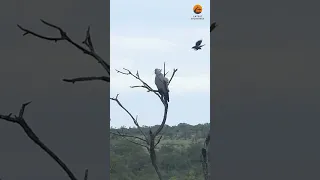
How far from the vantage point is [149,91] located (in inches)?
93.4

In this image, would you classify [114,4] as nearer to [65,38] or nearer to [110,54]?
[110,54]

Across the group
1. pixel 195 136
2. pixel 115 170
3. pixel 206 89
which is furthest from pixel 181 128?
pixel 115 170

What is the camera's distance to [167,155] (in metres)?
2.35

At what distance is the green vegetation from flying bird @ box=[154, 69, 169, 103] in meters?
0.16

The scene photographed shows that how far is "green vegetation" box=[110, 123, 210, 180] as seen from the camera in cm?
227

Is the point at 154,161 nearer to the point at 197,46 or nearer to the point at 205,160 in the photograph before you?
the point at 205,160

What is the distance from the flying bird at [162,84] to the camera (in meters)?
2.29

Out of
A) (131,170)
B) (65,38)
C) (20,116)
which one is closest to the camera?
(20,116)

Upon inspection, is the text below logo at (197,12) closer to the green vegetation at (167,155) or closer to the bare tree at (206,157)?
the bare tree at (206,157)

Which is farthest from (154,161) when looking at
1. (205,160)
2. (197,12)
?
(197,12)

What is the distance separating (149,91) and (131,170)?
15.8 inches

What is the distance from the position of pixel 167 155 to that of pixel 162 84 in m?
0.35
